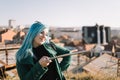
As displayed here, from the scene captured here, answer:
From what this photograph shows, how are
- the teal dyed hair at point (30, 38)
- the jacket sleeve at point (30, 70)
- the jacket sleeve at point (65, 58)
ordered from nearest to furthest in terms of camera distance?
the jacket sleeve at point (30, 70) → the teal dyed hair at point (30, 38) → the jacket sleeve at point (65, 58)

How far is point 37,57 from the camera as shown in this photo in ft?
9.25

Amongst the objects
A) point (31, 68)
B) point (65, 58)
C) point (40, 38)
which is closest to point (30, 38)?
point (40, 38)

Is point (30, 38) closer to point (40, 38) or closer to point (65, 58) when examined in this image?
point (40, 38)

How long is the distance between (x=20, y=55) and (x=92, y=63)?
59.4 ft

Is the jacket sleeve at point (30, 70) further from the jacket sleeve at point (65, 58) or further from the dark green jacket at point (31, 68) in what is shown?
the jacket sleeve at point (65, 58)

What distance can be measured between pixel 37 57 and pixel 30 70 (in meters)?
0.26

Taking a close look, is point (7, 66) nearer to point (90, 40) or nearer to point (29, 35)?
point (29, 35)

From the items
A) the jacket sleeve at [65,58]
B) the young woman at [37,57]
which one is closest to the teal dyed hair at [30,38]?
the young woman at [37,57]

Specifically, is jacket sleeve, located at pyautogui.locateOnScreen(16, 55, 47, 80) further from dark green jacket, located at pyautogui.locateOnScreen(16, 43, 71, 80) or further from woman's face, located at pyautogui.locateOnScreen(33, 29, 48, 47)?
woman's face, located at pyautogui.locateOnScreen(33, 29, 48, 47)

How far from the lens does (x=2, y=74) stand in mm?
6566

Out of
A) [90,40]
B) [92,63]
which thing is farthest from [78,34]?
[92,63]

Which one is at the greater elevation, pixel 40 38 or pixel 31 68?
pixel 40 38

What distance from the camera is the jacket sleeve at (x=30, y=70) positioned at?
8.23ft

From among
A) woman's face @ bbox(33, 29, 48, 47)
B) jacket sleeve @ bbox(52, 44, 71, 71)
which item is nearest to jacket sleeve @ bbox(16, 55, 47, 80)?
woman's face @ bbox(33, 29, 48, 47)
